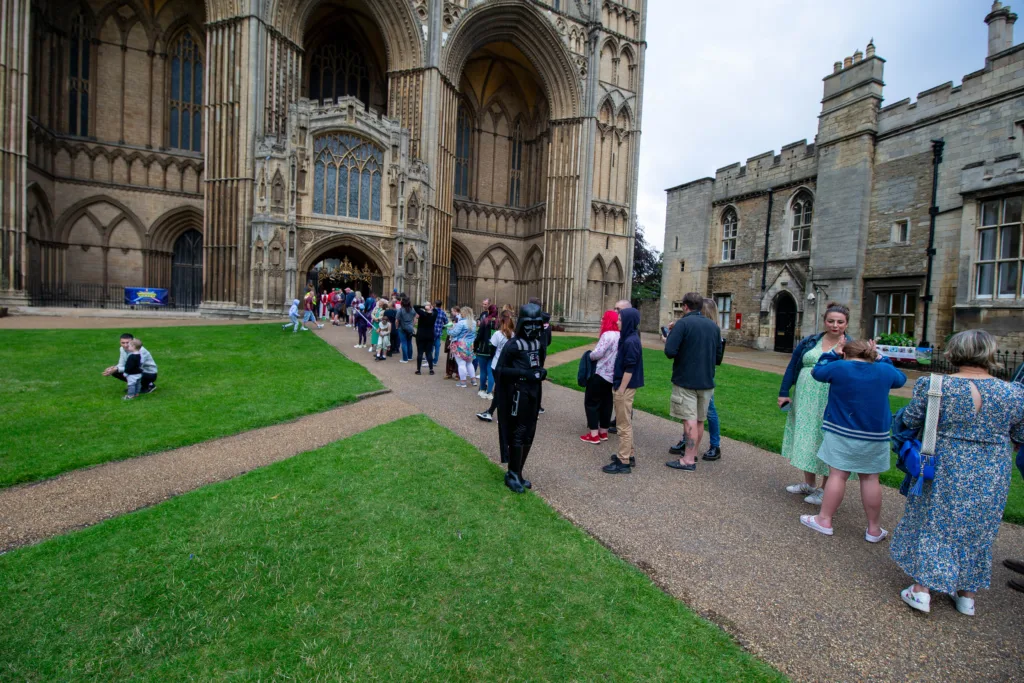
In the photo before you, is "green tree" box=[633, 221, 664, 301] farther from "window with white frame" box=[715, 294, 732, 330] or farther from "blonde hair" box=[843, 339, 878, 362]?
"blonde hair" box=[843, 339, 878, 362]

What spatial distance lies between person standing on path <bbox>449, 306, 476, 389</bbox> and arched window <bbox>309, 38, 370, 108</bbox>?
24720mm

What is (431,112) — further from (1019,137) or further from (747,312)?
(1019,137)

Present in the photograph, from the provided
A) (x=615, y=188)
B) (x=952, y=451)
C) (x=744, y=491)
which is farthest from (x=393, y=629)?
(x=615, y=188)

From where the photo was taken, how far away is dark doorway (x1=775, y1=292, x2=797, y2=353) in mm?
21703

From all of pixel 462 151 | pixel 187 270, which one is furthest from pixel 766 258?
pixel 187 270

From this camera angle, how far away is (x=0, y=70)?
1952 cm

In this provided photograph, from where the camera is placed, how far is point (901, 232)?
1767 cm

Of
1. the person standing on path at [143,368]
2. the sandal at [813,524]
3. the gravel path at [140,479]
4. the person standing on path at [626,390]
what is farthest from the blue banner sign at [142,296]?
the sandal at [813,524]

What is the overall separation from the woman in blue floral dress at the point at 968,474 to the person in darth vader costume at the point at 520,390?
2.85m

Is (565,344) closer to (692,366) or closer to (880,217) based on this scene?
(880,217)

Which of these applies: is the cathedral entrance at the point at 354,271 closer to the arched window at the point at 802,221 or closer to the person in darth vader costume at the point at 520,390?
the arched window at the point at 802,221

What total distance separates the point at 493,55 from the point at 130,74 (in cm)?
1995

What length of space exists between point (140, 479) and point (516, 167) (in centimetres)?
3388

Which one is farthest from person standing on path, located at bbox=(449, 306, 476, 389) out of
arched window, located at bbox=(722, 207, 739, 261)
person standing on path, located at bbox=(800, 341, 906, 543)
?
arched window, located at bbox=(722, 207, 739, 261)
